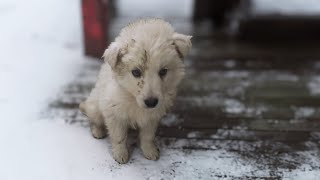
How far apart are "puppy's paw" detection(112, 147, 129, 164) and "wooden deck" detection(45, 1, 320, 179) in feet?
0.68

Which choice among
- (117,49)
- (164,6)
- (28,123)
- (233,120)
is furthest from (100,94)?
(164,6)

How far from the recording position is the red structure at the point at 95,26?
4.10 meters

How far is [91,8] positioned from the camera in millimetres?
4098

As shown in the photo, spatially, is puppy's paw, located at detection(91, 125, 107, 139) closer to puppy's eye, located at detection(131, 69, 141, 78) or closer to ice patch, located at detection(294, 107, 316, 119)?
puppy's eye, located at detection(131, 69, 141, 78)

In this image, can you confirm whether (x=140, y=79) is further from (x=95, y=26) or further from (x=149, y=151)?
(x=95, y=26)

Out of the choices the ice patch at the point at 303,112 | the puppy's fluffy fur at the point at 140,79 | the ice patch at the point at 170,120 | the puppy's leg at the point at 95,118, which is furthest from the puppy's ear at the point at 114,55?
the ice patch at the point at 303,112

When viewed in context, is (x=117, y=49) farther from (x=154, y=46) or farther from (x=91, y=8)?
(x=91, y=8)

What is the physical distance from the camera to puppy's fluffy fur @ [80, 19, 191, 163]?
2.39m

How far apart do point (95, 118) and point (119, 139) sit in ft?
0.87

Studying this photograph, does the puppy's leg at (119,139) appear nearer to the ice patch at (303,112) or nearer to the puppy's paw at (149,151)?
the puppy's paw at (149,151)

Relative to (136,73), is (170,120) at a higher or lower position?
lower

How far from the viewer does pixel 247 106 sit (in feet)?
11.6

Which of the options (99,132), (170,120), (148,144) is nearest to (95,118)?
(99,132)

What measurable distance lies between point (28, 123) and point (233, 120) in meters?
1.44
